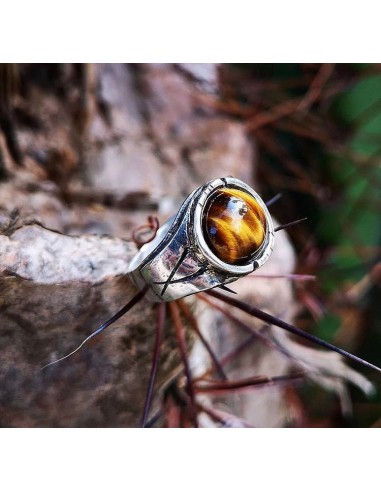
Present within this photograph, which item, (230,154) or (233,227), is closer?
(233,227)

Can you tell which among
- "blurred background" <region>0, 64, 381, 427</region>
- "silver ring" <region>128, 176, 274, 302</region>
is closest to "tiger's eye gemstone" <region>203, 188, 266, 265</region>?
"silver ring" <region>128, 176, 274, 302</region>

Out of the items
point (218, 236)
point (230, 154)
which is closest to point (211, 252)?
point (218, 236)

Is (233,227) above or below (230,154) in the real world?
below

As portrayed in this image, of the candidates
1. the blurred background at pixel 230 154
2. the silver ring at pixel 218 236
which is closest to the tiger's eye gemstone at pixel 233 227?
the silver ring at pixel 218 236

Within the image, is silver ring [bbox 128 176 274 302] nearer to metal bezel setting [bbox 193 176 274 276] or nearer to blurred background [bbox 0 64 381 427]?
metal bezel setting [bbox 193 176 274 276]

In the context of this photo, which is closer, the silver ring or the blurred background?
the silver ring

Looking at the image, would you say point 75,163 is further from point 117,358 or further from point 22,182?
point 117,358

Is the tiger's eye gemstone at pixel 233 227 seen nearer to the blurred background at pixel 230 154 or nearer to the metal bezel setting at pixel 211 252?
the metal bezel setting at pixel 211 252

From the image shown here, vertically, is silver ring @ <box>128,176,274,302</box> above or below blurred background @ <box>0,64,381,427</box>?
below

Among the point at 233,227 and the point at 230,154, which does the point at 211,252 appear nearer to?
the point at 233,227

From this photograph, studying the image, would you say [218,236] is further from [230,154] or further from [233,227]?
[230,154]
